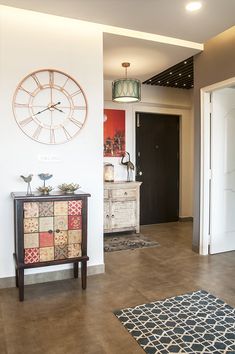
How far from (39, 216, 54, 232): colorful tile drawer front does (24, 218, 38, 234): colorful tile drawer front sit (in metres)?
0.05

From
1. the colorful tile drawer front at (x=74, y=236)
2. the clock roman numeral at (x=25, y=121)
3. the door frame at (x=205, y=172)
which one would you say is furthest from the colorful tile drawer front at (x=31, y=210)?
the door frame at (x=205, y=172)

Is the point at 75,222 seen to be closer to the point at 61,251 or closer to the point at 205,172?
the point at 61,251

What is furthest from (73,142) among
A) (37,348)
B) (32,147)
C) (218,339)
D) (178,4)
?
(218,339)

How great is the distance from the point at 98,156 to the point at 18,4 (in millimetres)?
1721

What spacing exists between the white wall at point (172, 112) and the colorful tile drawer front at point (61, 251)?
2.86 m

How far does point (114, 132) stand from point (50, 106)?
2519mm

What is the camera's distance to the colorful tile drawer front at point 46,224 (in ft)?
9.38

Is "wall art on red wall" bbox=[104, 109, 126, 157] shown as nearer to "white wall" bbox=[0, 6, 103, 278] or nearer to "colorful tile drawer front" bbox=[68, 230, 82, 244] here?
"white wall" bbox=[0, 6, 103, 278]

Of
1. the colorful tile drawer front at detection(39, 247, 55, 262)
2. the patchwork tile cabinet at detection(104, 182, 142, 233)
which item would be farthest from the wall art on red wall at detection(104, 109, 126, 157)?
the colorful tile drawer front at detection(39, 247, 55, 262)

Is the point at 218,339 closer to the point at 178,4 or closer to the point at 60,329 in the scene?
the point at 60,329

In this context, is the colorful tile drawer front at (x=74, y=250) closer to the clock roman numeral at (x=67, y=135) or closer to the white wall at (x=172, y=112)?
the clock roman numeral at (x=67, y=135)

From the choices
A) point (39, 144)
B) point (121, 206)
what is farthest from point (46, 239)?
point (121, 206)

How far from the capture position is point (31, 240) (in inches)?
111

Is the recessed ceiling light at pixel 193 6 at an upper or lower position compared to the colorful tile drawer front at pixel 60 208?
upper
